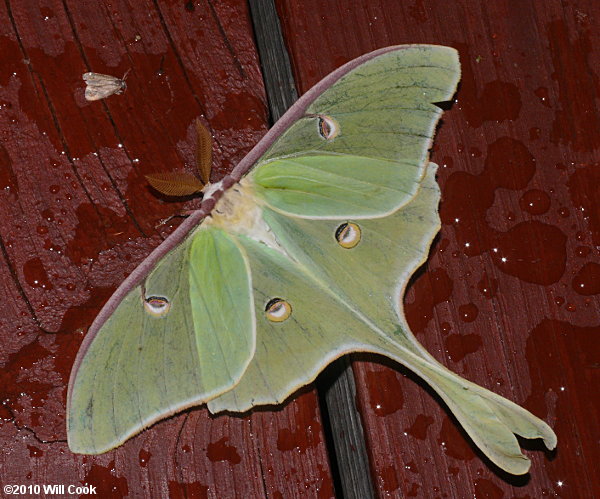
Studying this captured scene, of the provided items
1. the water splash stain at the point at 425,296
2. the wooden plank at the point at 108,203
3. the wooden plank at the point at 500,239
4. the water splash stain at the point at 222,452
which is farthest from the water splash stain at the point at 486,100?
the water splash stain at the point at 222,452

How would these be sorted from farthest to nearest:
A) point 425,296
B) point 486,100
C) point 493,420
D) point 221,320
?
point 486,100 < point 425,296 < point 221,320 < point 493,420

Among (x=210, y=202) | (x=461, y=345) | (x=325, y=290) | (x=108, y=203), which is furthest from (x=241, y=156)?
(x=461, y=345)

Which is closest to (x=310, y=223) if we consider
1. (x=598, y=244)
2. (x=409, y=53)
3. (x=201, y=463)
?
(x=409, y=53)

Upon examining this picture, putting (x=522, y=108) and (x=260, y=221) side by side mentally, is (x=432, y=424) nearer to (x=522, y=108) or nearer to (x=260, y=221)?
(x=260, y=221)

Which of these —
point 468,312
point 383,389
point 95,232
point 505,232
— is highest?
point 95,232

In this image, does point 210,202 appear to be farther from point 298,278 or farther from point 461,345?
point 461,345

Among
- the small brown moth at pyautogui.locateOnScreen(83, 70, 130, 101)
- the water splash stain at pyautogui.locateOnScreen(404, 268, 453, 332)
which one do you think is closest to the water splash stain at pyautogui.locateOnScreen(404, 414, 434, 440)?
the water splash stain at pyautogui.locateOnScreen(404, 268, 453, 332)

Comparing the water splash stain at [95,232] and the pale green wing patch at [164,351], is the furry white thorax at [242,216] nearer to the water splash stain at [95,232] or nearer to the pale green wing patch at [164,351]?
the pale green wing patch at [164,351]
